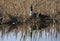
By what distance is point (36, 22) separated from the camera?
2.25ft

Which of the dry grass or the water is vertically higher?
the dry grass

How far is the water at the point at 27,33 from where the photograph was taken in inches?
26.7

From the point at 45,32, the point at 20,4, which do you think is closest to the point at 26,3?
the point at 20,4

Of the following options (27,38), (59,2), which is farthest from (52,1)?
(27,38)

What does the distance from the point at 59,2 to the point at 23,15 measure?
14 centimetres

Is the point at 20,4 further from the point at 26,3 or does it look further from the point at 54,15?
the point at 54,15

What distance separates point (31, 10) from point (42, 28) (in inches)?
3.2

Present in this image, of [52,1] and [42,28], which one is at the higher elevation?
[52,1]

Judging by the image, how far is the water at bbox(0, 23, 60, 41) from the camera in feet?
2.22

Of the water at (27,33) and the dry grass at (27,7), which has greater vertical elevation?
the dry grass at (27,7)

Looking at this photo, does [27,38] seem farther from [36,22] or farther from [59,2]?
[59,2]

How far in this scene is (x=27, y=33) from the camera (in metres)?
0.69

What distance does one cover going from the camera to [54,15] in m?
0.67

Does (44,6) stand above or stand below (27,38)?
above
